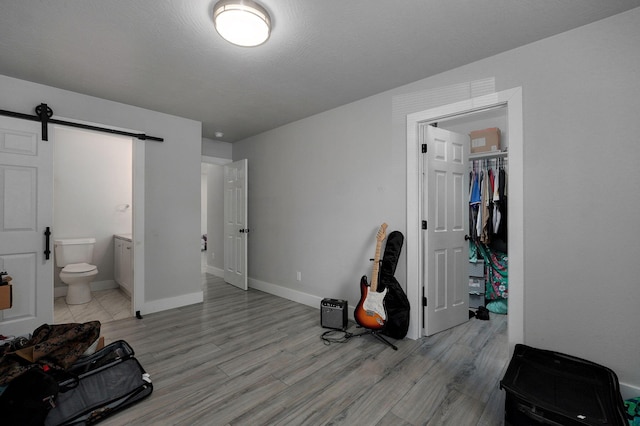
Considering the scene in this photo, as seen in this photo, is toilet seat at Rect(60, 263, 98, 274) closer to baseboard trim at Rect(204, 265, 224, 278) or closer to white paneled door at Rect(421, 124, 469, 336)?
baseboard trim at Rect(204, 265, 224, 278)

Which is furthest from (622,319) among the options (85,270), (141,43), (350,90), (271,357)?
(85,270)

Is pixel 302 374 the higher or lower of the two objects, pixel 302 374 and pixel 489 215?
the lower

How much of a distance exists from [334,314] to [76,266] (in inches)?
142

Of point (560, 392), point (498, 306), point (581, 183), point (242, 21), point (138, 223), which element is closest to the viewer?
point (560, 392)

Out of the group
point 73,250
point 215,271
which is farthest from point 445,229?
point 73,250

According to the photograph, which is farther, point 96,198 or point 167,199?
point 96,198

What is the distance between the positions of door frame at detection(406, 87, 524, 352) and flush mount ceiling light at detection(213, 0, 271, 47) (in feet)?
5.20

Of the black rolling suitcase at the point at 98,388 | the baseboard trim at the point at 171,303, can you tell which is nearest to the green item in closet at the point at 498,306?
the black rolling suitcase at the point at 98,388

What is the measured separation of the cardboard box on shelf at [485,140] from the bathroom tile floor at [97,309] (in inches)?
187

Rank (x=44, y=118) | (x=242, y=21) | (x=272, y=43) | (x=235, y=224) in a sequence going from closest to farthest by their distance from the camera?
(x=242, y=21), (x=272, y=43), (x=44, y=118), (x=235, y=224)

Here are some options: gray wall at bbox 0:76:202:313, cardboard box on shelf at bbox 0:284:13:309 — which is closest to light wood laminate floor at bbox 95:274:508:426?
gray wall at bbox 0:76:202:313

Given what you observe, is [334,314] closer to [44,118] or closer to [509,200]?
[509,200]

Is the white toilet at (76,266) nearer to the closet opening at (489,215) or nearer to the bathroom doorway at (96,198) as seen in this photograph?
the bathroom doorway at (96,198)

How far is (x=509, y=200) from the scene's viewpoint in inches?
85.2
